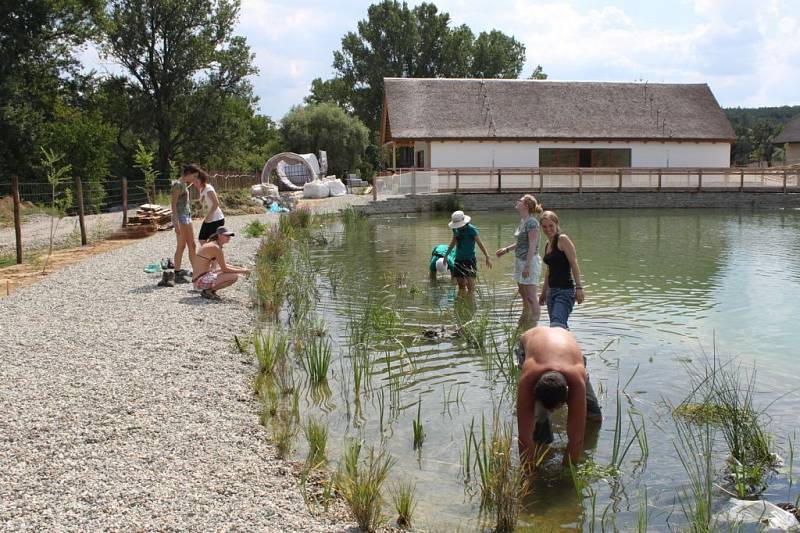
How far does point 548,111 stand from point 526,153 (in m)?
2.91

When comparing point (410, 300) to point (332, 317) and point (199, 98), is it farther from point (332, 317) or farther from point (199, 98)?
point (199, 98)

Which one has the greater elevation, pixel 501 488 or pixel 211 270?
pixel 211 270

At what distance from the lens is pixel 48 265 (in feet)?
45.6

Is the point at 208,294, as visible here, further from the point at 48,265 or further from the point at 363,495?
the point at 363,495

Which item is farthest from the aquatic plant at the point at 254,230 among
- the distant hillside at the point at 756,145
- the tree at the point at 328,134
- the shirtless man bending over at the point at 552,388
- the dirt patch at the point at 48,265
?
the distant hillside at the point at 756,145

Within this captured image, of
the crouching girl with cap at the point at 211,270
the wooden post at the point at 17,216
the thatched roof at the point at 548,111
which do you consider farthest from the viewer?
the thatched roof at the point at 548,111

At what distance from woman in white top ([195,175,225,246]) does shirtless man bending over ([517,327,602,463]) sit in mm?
6443

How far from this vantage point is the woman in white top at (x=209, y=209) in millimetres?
10359

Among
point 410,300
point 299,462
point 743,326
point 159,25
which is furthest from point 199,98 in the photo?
point 299,462

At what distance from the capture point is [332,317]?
10.2 m

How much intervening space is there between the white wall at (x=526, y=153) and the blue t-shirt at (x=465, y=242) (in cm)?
2850

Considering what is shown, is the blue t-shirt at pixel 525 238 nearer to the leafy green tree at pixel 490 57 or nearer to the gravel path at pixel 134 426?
the gravel path at pixel 134 426

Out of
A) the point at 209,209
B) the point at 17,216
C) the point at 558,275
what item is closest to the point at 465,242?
the point at 558,275

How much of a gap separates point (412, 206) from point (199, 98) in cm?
1362
